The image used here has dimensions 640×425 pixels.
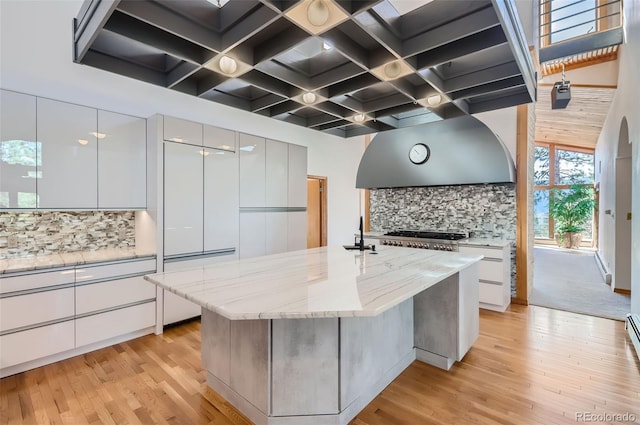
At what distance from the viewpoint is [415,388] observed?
7.61 feet

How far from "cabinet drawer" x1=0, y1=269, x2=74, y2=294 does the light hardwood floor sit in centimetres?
72

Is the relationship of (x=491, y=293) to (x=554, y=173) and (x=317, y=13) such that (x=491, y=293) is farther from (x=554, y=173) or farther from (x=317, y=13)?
(x=554, y=173)

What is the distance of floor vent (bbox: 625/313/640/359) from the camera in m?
2.79

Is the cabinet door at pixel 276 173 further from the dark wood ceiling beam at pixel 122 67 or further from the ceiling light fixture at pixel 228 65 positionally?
the ceiling light fixture at pixel 228 65

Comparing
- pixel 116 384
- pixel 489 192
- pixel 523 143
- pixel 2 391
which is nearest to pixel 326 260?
pixel 116 384

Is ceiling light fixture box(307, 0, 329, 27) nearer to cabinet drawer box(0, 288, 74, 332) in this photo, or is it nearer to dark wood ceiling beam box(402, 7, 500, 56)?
dark wood ceiling beam box(402, 7, 500, 56)

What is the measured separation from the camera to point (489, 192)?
459 centimetres

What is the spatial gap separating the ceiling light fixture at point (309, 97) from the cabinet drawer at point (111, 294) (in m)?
2.49

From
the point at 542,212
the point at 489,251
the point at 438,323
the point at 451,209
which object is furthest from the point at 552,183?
the point at 438,323

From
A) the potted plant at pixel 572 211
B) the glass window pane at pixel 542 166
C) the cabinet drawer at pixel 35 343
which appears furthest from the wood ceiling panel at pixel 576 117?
the cabinet drawer at pixel 35 343

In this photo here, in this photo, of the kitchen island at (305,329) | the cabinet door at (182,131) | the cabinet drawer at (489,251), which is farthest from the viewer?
the cabinet drawer at (489,251)

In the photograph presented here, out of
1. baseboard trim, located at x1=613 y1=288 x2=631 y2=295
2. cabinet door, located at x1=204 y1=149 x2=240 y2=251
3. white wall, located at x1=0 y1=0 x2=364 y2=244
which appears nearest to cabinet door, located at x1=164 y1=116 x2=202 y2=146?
cabinet door, located at x1=204 y1=149 x2=240 y2=251

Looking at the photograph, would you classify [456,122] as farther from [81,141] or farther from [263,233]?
[81,141]

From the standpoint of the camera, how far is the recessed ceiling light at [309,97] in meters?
2.82
